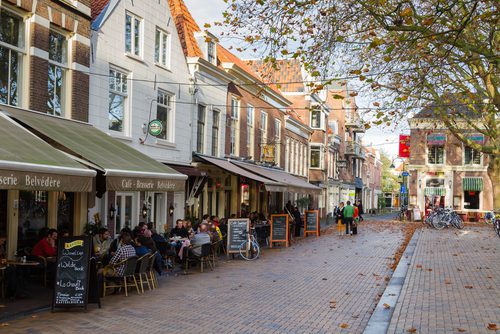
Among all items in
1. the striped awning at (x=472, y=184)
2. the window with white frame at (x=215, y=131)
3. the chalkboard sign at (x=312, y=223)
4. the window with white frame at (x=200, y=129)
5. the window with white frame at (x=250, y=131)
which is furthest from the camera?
the striped awning at (x=472, y=184)

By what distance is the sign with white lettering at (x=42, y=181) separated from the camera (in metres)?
7.94

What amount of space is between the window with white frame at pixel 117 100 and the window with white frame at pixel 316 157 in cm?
3133

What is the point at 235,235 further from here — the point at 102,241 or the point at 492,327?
the point at 492,327

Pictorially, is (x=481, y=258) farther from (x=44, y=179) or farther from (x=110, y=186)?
(x=44, y=179)

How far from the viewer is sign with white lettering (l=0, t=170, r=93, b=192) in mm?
7941

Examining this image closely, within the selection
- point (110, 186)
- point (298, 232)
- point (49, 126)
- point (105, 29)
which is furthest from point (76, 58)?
point (298, 232)

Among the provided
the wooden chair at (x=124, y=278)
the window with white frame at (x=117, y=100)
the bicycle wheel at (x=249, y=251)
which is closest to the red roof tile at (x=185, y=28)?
the window with white frame at (x=117, y=100)

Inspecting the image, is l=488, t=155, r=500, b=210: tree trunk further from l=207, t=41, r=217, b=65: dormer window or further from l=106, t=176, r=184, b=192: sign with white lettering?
l=106, t=176, r=184, b=192: sign with white lettering

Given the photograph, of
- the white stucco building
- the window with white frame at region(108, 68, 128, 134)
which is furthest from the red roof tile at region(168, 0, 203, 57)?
the window with white frame at region(108, 68, 128, 134)

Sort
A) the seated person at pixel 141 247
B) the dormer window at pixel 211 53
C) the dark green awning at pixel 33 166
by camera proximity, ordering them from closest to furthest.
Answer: the dark green awning at pixel 33 166, the seated person at pixel 141 247, the dormer window at pixel 211 53

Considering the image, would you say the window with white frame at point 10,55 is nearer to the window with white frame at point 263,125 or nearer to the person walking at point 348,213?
the person walking at point 348,213

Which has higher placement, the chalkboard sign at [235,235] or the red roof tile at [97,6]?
the red roof tile at [97,6]

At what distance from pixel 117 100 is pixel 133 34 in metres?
2.31

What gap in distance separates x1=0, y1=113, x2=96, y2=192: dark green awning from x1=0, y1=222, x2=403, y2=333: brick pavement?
79.2 inches
